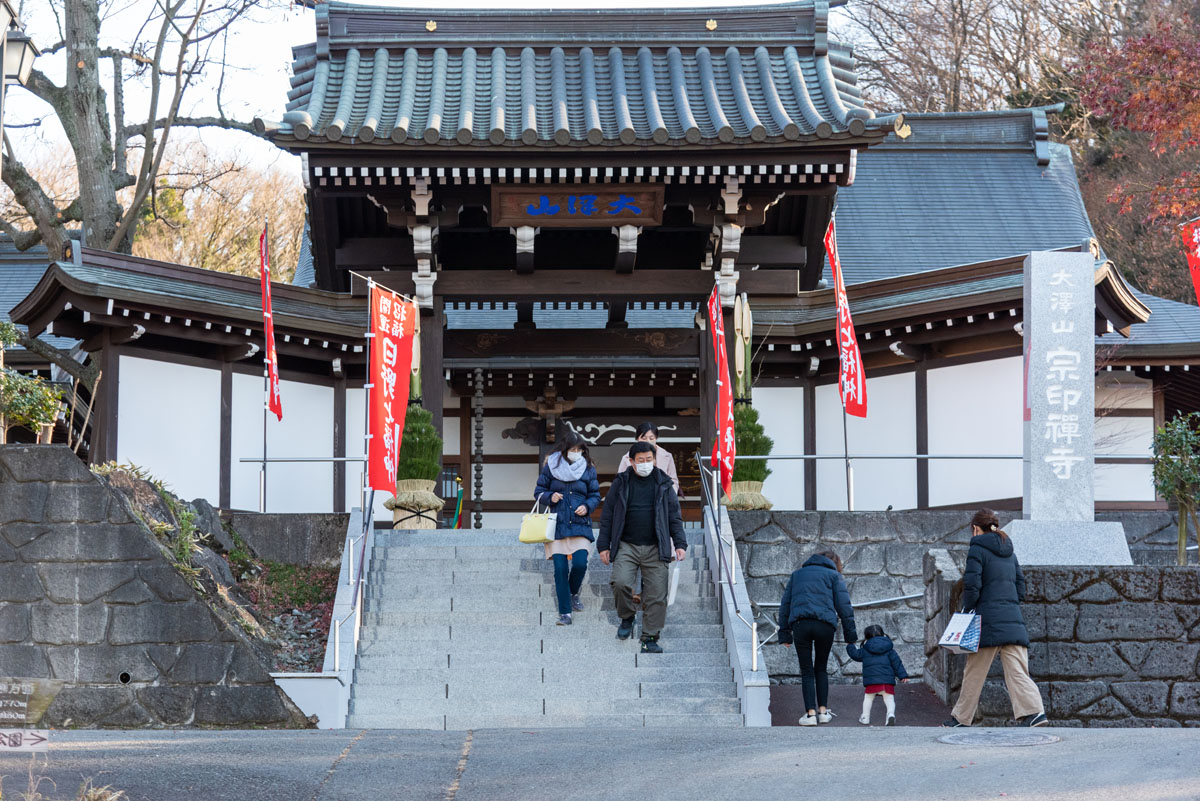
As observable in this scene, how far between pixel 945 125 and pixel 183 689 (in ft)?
54.9

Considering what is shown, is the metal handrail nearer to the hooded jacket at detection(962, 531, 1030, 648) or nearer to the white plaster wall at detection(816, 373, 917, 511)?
the hooded jacket at detection(962, 531, 1030, 648)

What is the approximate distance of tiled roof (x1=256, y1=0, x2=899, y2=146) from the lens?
1421 cm

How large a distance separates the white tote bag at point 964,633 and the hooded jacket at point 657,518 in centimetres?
214

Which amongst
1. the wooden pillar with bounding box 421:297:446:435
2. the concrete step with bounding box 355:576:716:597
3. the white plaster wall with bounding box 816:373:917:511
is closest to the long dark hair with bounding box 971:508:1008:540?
the concrete step with bounding box 355:576:716:597

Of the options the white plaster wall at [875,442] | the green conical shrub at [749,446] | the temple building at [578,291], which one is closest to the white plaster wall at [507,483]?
the temple building at [578,291]

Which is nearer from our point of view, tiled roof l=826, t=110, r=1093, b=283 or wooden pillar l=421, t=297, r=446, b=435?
wooden pillar l=421, t=297, r=446, b=435

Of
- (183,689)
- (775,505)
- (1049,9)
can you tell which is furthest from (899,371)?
(1049,9)

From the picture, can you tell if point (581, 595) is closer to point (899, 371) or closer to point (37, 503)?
point (37, 503)

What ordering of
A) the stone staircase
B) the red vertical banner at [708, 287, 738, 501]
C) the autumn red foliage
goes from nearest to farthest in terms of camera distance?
the stone staircase → the red vertical banner at [708, 287, 738, 501] → the autumn red foliage

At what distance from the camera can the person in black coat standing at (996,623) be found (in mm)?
9297

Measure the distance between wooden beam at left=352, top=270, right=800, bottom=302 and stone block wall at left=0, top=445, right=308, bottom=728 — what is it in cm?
598

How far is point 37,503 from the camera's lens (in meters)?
10.0

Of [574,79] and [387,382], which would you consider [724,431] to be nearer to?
[387,382]

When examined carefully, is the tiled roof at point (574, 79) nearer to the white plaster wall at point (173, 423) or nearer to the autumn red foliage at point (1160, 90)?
the autumn red foliage at point (1160, 90)
